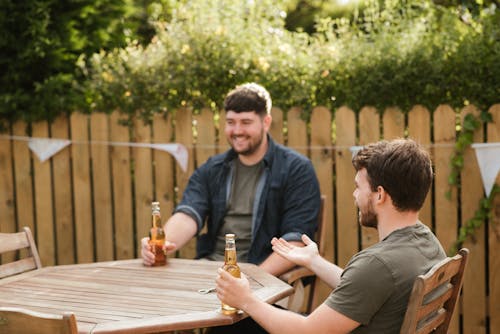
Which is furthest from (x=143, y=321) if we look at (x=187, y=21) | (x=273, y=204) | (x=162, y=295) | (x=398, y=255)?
(x=187, y=21)

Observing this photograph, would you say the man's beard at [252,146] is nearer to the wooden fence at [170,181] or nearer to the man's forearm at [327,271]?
the wooden fence at [170,181]

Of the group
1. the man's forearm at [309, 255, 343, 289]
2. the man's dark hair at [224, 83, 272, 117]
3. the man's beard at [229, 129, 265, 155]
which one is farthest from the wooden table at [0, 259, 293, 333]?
the man's dark hair at [224, 83, 272, 117]

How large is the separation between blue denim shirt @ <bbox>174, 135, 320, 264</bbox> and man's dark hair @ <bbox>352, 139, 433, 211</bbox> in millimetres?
1548

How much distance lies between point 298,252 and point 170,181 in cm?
233

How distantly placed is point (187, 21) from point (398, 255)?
139 inches

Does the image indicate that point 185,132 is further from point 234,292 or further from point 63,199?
point 234,292

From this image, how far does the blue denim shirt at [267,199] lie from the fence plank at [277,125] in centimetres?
61

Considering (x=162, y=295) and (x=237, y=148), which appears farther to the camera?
(x=237, y=148)

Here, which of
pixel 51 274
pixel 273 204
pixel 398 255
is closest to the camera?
pixel 398 255

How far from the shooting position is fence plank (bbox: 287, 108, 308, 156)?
4.91m

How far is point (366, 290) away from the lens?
235cm

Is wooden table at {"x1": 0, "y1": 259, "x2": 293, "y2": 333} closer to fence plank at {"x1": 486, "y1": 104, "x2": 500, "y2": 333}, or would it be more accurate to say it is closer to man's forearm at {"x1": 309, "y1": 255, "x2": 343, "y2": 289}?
man's forearm at {"x1": 309, "y1": 255, "x2": 343, "y2": 289}

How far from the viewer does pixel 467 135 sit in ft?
14.8

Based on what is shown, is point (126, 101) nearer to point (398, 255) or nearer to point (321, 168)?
point (321, 168)
